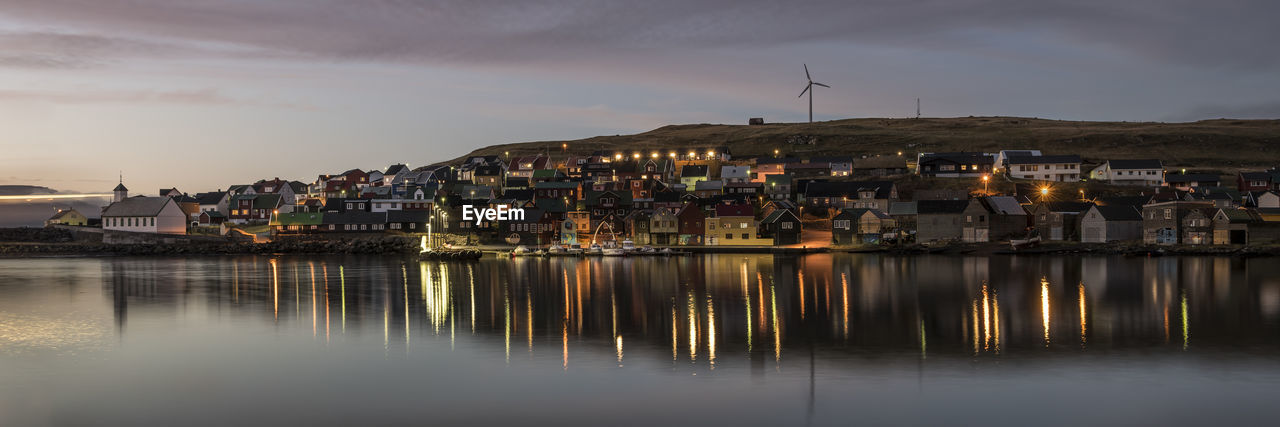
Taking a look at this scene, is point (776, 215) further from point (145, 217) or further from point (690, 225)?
point (145, 217)

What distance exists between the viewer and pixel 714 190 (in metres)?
85.5

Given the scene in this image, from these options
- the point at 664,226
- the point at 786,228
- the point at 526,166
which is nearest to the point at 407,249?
the point at 664,226

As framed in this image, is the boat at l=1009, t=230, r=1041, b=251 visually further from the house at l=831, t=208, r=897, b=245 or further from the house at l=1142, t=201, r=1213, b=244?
the house at l=831, t=208, r=897, b=245

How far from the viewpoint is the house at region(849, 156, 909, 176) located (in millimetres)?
92250

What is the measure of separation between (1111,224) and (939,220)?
10.7m

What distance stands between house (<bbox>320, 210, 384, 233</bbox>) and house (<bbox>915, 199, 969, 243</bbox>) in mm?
42614

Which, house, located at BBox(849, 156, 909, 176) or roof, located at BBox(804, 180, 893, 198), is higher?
house, located at BBox(849, 156, 909, 176)

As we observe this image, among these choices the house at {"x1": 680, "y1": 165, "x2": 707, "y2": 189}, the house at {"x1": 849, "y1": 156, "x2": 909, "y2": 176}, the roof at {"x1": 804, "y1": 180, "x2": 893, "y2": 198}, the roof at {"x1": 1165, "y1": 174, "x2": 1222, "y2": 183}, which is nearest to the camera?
the roof at {"x1": 804, "y1": 180, "x2": 893, "y2": 198}

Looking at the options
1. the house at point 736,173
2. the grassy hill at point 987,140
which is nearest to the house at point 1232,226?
the house at point 736,173

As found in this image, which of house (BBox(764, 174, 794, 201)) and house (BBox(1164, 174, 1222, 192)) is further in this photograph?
house (BBox(764, 174, 794, 201))

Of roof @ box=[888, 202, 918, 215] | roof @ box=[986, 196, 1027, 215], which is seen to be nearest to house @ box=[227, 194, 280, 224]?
roof @ box=[888, 202, 918, 215]

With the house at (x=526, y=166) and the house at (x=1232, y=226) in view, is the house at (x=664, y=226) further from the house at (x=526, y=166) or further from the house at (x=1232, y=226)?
the house at (x=1232, y=226)

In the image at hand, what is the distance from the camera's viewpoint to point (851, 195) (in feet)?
250

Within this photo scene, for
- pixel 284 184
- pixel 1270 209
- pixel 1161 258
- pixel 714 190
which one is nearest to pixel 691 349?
pixel 1161 258
